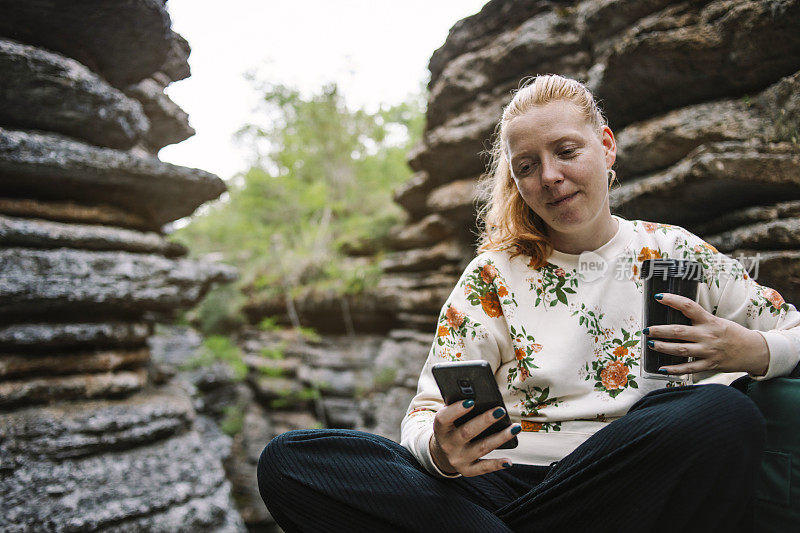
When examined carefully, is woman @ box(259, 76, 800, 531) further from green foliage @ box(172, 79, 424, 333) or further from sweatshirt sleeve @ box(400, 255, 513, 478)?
green foliage @ box(172, 79, 424, 333)

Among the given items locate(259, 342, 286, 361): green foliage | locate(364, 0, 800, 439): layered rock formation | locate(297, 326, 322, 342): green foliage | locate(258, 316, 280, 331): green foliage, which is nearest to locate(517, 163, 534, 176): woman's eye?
locate(364, 0, 800, 439): layered rock formation

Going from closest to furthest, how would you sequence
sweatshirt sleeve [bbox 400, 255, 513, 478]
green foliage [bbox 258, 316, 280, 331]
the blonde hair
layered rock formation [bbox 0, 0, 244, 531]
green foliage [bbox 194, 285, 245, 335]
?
sweatshirt sleeve [bbox 400, 255, 513, 478] → the blonde hair → layered rock formation [bbox 0, 0, 244, 531] → green foliage [bbox 258, 316, 280, 331] → green foliage [bbox 194, 285, 245, 335]

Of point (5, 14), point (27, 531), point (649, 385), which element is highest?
point (5, 14)

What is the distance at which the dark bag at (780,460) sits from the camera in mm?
1222

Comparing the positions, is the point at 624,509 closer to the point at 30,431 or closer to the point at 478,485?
the point at 478,485

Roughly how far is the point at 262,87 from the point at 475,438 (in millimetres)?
10500

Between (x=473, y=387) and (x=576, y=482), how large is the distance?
41 cm

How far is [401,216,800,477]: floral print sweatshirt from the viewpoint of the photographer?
1471mm

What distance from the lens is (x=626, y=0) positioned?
141 inches

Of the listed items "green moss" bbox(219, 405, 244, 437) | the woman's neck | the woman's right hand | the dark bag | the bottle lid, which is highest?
the woman's neck

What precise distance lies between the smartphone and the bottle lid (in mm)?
568

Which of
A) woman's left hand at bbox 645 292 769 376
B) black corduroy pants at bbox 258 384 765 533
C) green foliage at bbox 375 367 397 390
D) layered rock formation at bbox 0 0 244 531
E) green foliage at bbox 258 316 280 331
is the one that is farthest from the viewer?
green foliage at bbox 258 316 280 331

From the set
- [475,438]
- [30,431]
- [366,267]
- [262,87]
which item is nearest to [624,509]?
[475,438]

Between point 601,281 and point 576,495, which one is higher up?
point 601,281
